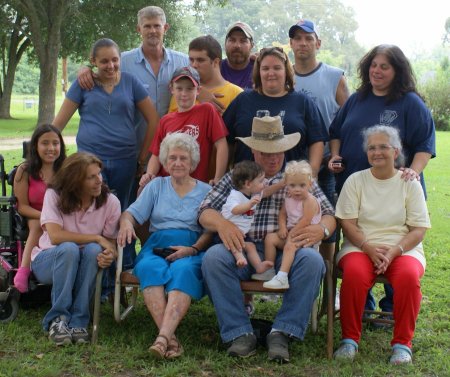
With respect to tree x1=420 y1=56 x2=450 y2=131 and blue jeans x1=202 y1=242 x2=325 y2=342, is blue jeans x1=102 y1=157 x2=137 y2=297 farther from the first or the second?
tree x1=420 y1=56 x2=450 y2=131

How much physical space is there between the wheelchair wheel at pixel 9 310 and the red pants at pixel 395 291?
2.26 meters

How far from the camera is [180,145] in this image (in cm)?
432

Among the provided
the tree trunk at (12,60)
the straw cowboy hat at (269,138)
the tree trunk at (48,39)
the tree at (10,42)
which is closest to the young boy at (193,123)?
the straw cowboy hat at (269,138)

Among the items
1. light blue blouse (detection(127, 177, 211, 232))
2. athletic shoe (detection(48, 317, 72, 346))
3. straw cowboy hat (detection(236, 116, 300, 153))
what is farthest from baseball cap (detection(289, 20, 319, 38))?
athletic shoe (detection(48, 317, 72, 346))

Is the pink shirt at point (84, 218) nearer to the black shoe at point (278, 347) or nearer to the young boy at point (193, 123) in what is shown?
the young boy at point (193, 123)

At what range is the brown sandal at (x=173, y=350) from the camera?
3.88 meters

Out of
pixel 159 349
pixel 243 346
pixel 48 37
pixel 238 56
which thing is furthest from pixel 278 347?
pixel 48 37

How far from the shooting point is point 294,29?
507 cm

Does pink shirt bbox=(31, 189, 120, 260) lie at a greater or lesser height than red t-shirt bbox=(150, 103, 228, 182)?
lesser

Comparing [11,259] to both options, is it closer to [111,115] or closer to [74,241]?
[74,241]

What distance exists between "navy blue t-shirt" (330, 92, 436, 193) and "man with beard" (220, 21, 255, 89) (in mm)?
1078

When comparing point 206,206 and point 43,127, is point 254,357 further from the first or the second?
point 43,127

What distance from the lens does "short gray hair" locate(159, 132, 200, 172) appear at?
14.2ft

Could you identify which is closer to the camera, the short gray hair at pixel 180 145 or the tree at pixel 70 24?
the short gray hair at pixel 180 145
